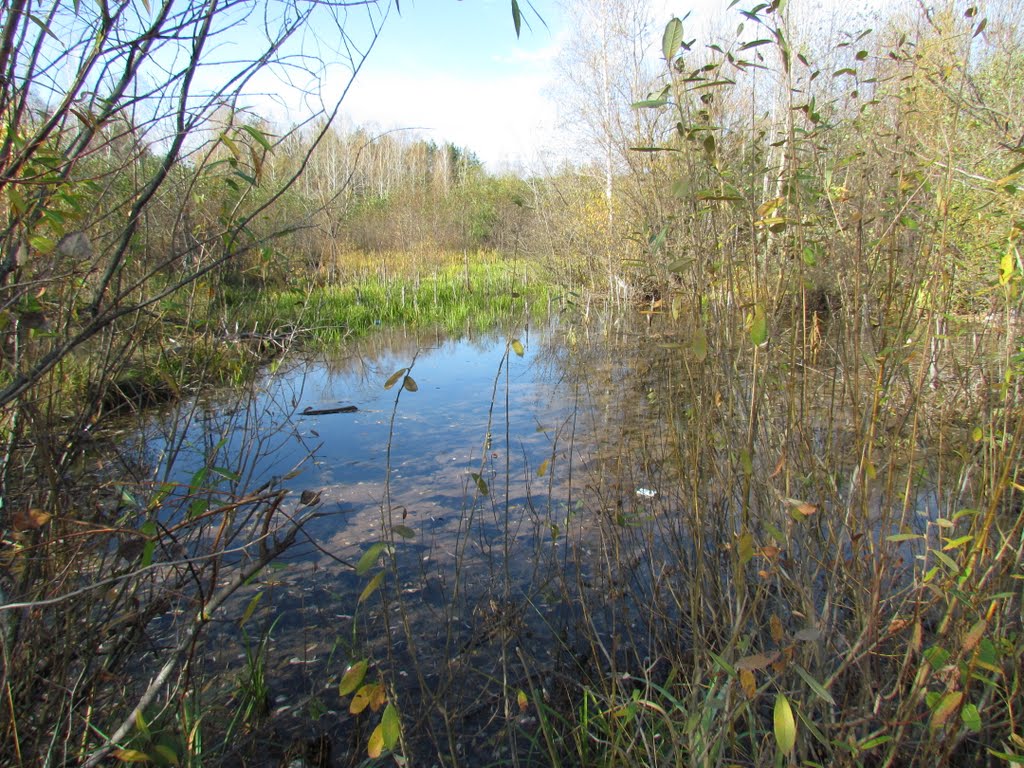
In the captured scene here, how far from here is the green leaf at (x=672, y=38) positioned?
140cm

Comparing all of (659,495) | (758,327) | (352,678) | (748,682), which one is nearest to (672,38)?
(758,327)

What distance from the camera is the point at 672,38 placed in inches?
55.6

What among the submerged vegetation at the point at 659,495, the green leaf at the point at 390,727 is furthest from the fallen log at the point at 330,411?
the green leaf at the point at 390,727

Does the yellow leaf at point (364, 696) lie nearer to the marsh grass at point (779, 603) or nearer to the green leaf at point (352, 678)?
the green leaf at point (352, 678)

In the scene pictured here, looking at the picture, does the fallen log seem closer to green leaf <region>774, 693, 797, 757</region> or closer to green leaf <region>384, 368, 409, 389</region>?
green leaf <region>384, 368, 409, 389</region>

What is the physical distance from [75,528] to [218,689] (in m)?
1.05

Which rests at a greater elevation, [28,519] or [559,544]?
[28,519]

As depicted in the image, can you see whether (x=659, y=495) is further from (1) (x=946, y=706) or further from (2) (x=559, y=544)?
(1) (x=946, y=706)

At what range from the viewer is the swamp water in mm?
1740

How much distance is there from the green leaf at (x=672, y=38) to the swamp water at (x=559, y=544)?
0.62m

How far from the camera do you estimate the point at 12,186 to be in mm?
1282

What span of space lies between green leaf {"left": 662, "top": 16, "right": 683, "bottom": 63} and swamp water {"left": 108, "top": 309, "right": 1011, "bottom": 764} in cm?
62

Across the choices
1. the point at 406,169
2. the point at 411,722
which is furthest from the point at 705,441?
the point at 406,169

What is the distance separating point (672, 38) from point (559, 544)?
2.70 metres
